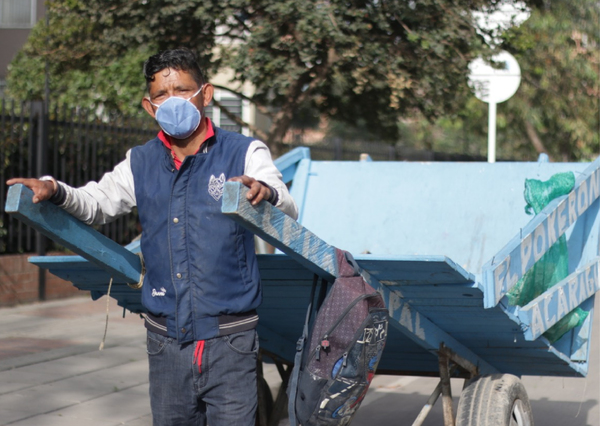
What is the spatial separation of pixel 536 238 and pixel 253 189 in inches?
68.5

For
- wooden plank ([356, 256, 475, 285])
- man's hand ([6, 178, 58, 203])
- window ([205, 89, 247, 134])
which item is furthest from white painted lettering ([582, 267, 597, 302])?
window ([205, 89, 247, 134])

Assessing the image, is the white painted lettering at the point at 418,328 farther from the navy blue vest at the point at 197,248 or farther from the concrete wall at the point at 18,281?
the concrete wall at the point at 18,281

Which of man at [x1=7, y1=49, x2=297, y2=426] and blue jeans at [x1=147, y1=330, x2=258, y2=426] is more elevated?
man at [x1=7, y1=49, x2=297, y2=426]

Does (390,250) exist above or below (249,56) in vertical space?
below

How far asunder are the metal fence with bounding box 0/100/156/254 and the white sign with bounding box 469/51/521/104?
165 inches

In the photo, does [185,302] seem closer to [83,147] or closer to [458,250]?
[458,250]

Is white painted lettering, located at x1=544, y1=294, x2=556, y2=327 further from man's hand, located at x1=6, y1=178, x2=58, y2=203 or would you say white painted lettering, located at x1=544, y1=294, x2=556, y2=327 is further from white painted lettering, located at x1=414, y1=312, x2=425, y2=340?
man's hand, located at x1=6, y1=178, x2=58, y2=203

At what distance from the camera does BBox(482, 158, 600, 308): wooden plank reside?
135 inches

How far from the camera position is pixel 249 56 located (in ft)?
32.1

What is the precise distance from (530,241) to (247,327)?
4.75ft

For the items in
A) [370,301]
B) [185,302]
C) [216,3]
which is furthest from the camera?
[216,3]

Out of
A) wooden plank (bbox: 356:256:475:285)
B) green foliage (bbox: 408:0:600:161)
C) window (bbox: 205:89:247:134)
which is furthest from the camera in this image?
green foliage (bbox: 408:0:600:161)

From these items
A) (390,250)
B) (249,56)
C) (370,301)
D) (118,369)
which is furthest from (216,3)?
(370,301)

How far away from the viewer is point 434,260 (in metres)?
3.12
